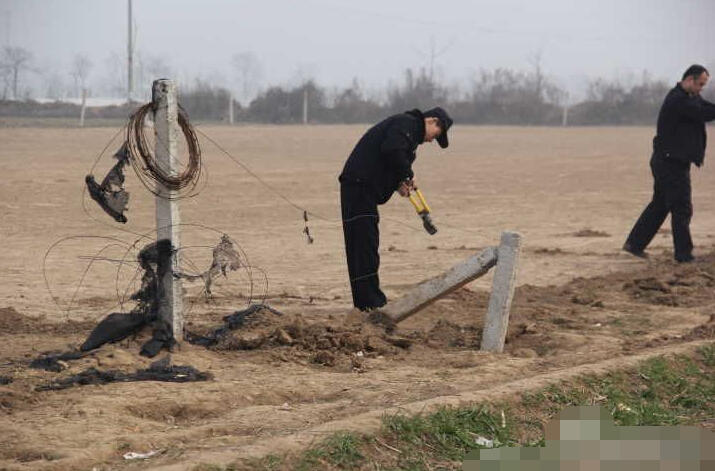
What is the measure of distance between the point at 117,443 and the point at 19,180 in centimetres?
1572

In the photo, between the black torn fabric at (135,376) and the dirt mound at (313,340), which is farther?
the dirt mound at (313,340)

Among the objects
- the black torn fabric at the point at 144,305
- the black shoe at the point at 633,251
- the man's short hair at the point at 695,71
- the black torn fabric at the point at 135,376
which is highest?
the man's short hair at the point at 695,71

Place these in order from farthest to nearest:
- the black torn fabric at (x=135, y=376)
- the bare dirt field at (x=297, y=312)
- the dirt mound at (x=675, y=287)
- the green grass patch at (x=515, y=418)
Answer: the dirt mound at (x=675, y=287)
the black torn fabric at (x=135, y=376)
the bare dirt field at (x=297, y=312)
the green grass patch at (x=515, y=418)

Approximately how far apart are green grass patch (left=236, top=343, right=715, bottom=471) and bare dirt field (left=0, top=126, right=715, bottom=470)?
0.18 meters

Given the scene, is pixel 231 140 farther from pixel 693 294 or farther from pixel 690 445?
pixel 690 445

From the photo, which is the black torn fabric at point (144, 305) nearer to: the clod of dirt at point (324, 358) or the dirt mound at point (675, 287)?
the clod of dirt at point (324, 358)

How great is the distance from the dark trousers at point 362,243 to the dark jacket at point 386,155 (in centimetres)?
10

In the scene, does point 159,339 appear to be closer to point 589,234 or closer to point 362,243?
point 362,243

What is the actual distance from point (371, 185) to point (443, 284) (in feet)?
4.07

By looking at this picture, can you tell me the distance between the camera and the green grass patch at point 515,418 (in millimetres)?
6031

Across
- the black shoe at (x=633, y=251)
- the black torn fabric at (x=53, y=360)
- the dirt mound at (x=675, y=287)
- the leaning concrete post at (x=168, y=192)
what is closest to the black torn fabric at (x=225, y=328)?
the leaning concrete post at (x=168, y=192)

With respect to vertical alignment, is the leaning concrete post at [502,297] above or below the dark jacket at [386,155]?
below

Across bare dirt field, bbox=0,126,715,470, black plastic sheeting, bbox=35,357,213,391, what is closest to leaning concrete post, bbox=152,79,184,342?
bare dirt field, bbox=0,126,715,470

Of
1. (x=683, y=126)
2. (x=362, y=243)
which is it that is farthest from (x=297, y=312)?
(x=683, y=126)
